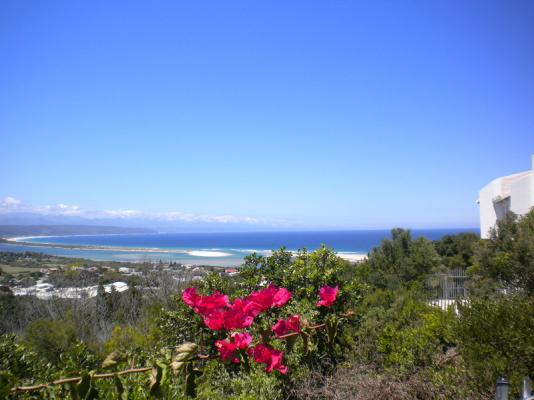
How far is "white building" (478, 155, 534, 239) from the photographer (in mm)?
17094

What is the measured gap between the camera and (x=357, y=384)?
395 centimetres

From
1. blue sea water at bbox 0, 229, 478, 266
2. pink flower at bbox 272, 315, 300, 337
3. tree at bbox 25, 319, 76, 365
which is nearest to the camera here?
pink flower at bbox 272, 315, 300, 337

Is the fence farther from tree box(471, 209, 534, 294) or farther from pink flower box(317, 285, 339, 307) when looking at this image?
pink flower box(317, 285, 339, 307)

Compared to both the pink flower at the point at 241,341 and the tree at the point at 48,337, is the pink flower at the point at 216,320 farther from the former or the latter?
the tree at the point at 48,337

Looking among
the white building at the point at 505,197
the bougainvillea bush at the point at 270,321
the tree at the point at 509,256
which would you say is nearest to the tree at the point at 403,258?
the white building at the point at 505,197

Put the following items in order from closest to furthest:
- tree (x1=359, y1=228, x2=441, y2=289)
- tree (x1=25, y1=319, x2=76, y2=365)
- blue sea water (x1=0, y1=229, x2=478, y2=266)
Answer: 1. tree (x1=25, y1=319, x2=76, y2=365)
2. tree (x1=359, y1=228, x2=441, y2=289)
3. blue sea water (x1=0, y1=229, x2=478, y2=266)

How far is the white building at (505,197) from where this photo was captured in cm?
1709

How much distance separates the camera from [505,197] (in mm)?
18828

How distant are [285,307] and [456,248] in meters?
28.7

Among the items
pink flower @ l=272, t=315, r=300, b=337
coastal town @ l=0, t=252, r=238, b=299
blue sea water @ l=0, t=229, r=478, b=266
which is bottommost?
blue sea water @ l=0, t=229, r=478, b=266

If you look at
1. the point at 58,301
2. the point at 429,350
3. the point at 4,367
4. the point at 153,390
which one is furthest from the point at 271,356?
the point at 58,301

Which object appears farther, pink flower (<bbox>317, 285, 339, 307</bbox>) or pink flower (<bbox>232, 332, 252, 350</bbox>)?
pink flower (<bbox>317, 285, 339, 307</bbox>)

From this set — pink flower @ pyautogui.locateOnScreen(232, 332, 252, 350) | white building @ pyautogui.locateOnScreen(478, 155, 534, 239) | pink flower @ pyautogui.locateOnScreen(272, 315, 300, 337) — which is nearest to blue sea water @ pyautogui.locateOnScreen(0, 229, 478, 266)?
white building @ pyautogui.locateOnScreen(478, 155, 534, 239)

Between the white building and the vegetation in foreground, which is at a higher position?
the white building
